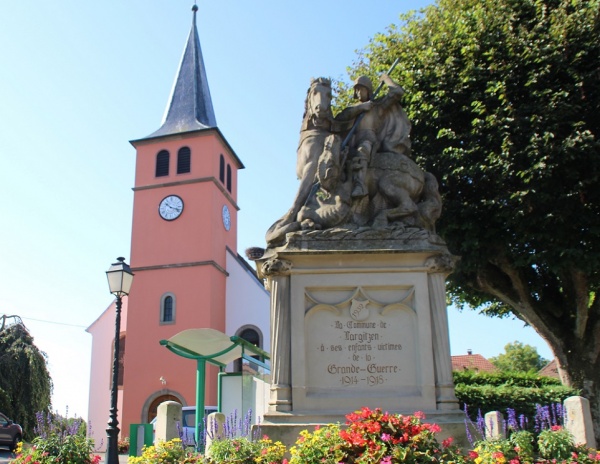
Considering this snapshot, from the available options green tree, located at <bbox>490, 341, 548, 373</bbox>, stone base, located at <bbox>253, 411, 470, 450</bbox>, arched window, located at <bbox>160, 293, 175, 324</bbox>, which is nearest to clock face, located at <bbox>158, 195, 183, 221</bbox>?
arched window, located at <bbox>160, 293, 175, 324</bbox>

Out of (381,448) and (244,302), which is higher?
(244,302)

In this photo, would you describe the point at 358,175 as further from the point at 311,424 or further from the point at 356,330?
the point at 311,424

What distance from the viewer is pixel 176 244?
125 ft

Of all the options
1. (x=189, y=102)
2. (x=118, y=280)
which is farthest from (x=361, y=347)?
(x=189, y=102)

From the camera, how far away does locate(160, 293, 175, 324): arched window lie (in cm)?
3659

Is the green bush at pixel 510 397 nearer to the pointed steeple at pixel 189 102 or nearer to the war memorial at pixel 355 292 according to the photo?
the war memorial at pixel 355 292

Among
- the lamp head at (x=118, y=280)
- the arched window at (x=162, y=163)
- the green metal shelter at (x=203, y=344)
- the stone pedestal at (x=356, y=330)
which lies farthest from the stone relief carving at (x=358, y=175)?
the arched window at (x=162, y=163)

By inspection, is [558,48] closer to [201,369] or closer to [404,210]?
[404,210]

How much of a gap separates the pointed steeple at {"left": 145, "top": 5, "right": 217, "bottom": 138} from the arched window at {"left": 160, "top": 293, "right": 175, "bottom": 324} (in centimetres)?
1055

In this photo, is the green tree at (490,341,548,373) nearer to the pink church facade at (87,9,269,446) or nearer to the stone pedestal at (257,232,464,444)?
the pink church facade at (87,9,269,446)

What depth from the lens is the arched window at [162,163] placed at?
40438 millimetres

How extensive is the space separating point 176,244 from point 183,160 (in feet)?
18.3

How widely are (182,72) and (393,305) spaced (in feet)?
133

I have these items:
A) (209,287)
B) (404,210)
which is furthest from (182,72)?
(404,210)
